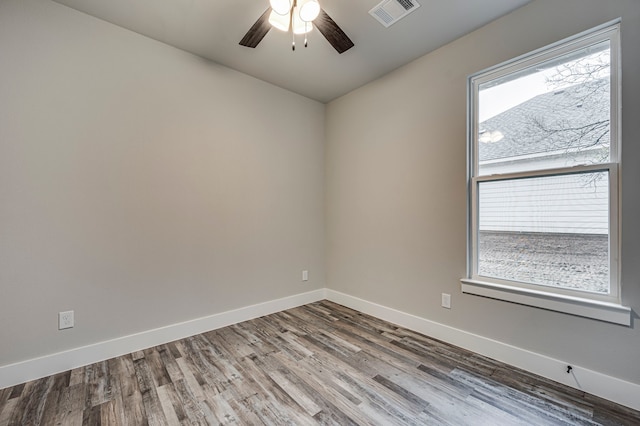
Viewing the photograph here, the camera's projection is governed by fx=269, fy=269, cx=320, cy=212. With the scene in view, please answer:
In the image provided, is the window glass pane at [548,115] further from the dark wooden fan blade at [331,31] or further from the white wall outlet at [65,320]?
the white wall outlet at [65,320]

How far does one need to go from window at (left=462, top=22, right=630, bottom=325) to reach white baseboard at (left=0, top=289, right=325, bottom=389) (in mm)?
2233

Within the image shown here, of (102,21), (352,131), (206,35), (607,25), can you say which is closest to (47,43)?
(102,21)

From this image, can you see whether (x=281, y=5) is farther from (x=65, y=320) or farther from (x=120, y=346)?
(x=120, y=346)

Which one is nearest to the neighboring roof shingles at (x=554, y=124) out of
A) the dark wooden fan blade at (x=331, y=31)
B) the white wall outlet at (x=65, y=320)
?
the dark wooden fan blade at (x=331, y=31)

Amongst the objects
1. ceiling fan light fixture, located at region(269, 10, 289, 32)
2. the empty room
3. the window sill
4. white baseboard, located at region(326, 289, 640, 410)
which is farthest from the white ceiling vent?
white baseboard, located at region(326, 289, 640, 410)

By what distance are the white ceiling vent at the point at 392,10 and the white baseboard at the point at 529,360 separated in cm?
270

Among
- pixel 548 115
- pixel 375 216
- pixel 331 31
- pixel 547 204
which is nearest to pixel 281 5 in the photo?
pixel 331 31

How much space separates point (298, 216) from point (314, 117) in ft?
4.60

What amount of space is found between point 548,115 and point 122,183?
11.2ft

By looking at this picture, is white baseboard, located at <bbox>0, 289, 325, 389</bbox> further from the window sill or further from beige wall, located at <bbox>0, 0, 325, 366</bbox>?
the window sill

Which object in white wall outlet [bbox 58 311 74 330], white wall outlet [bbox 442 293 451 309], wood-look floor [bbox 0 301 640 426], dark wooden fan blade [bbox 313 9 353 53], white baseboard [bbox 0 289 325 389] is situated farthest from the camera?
white wall outlet [bbox 442 293 451 309]

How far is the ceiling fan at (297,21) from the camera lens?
164cm

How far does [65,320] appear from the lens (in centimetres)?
203

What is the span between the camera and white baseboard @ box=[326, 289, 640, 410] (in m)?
1.65
